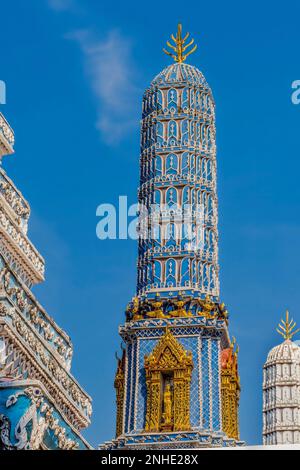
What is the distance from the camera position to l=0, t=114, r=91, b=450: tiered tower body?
25.3 meters

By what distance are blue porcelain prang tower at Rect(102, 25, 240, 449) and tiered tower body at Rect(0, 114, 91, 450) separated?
5.77m

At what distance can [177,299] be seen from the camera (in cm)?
4331

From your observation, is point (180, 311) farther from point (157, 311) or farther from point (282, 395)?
point (282, 395)

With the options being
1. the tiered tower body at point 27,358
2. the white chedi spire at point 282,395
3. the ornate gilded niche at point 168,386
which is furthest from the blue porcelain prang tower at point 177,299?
the white chedi spire at point 282,395

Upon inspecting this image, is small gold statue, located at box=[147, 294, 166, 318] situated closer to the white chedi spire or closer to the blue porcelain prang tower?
the blue porcelain prang tower

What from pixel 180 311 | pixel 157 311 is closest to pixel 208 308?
pixel 180 311

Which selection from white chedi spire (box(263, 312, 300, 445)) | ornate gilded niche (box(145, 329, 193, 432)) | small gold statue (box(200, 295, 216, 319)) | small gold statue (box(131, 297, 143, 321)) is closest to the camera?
ornate gilded niche (box(145, 329, 193, 432))

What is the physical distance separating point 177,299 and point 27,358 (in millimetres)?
13418

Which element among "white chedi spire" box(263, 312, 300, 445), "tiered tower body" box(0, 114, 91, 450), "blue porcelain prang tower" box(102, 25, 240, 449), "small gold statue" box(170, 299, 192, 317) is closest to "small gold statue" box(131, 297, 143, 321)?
"blue porcelain prang tower" box(102, 25, 240, 449)

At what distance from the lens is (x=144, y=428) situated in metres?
41.2

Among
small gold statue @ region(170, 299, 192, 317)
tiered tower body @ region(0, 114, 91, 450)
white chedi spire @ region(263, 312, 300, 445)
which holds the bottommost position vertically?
tiered tower body @ region(0, 114, 91, 450)
